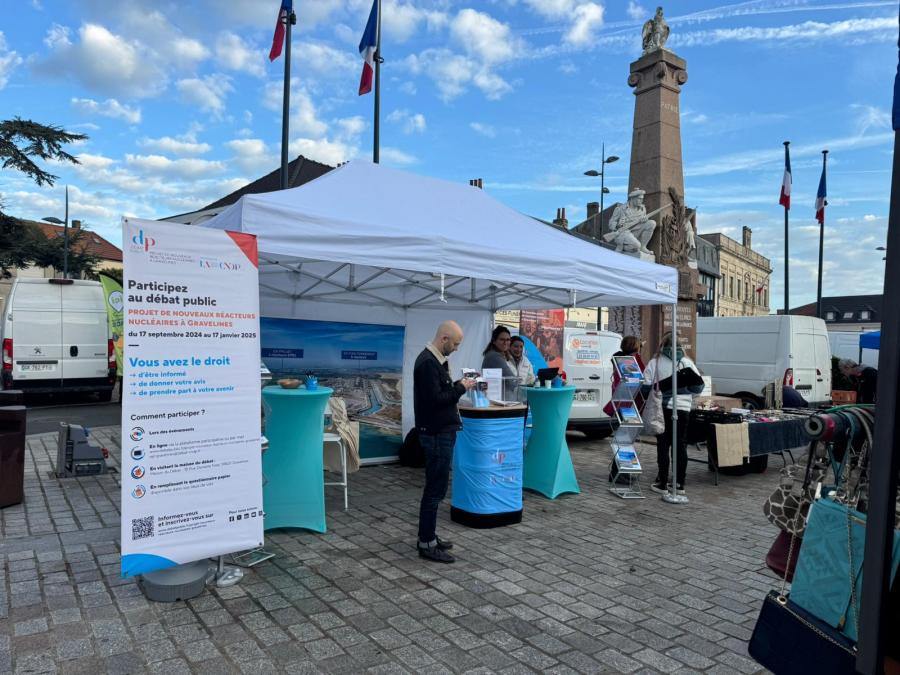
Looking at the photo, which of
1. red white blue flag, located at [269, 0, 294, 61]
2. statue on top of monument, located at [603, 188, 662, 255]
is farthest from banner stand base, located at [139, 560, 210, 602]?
red white blue flag, located at [269, 0, 294, 61]

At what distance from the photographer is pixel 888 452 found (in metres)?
1.40

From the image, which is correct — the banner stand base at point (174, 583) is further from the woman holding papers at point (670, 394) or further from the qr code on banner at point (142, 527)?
the woman holding papers at point (670, 394)

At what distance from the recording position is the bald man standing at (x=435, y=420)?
14.2ft

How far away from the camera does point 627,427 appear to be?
6.66m

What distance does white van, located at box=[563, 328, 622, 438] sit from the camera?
9359mm

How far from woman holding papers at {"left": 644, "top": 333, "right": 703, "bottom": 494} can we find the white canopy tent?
2.35ft

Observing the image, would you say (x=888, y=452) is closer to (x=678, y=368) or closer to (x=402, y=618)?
(x=402, y=618)

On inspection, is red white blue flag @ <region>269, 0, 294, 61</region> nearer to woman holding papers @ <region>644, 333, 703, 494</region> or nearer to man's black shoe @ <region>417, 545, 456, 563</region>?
woman holding papers @ <region>644, 333, 703, 494</region>

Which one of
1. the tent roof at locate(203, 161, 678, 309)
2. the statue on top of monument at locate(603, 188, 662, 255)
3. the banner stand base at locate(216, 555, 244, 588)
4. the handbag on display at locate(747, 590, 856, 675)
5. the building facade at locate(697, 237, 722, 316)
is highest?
the building facade at locate(697, 237, 722, 316)

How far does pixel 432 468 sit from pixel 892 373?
10.8 feet

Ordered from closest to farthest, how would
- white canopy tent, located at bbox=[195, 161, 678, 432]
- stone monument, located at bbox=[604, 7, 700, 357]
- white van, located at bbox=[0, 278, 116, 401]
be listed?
1. white canopy tent, located at bbox=[195, 161, 678, 432]
2. white van, located at bbox=[0, 278, 116, 401]
3. stone monument, located at bbox=[604, 7, 700, 357]

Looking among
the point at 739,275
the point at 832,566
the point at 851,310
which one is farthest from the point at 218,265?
the point at 851,310

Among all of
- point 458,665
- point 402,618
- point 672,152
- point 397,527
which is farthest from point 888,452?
point 672,152

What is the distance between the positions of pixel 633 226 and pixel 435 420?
9.76m
